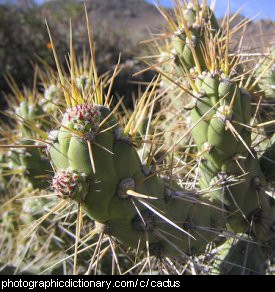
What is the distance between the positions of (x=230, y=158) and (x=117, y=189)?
2.29ft

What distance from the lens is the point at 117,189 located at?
176 centimetres

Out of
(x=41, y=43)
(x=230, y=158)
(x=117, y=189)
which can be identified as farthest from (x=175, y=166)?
(x=41, y=43)

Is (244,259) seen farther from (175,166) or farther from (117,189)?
(117,189)

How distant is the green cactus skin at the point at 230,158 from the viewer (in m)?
2.14

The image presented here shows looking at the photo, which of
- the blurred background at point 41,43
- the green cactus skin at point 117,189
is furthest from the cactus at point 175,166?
the blurred background at point 41,43

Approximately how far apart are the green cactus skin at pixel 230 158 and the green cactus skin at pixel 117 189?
27 centimetres

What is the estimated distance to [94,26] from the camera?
14.6 m

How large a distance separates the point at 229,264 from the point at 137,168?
35.7 inches

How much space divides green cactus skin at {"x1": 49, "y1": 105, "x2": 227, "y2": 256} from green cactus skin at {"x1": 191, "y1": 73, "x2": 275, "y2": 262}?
272mm

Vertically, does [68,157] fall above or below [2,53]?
above
